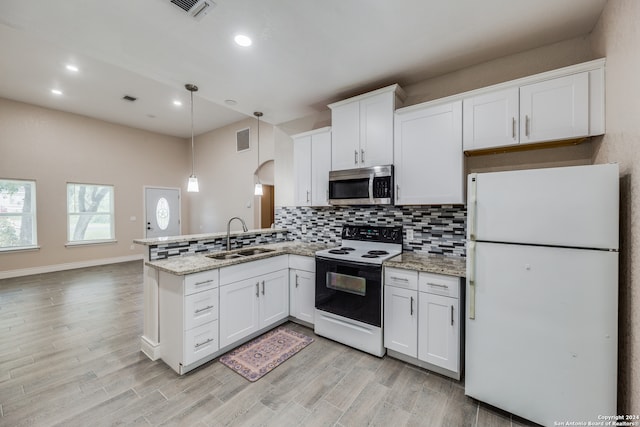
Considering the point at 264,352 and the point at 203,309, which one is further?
the point at 264,352

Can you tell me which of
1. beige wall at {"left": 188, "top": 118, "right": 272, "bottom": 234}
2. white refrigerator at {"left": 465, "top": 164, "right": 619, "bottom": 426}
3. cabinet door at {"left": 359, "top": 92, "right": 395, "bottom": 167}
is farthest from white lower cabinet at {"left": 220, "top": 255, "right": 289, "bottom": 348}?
beige wall at {"left": 188, "top": 118, "right": 272, "bottom": 234}

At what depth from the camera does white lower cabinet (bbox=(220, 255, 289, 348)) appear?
7.92 ft

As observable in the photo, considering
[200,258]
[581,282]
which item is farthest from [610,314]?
[200,258]

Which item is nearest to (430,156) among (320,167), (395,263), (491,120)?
(491,120)

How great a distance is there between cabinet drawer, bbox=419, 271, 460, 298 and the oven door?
1.21 feet

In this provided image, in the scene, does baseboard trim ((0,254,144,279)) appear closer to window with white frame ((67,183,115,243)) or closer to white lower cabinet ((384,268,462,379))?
window with white frame ((67,183,115,243))

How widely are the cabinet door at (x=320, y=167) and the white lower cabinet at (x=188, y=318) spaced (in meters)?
1.54

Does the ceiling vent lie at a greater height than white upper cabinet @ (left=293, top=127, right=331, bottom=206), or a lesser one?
greater

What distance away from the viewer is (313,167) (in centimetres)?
331

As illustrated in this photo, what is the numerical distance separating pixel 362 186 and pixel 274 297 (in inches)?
62.9

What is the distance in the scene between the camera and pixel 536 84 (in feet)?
6.52

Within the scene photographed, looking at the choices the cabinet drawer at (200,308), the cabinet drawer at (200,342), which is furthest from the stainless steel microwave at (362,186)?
the cabinet drawer at (200,342)

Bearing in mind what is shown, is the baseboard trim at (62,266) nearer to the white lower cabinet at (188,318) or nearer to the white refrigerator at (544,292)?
the white lower cabinet at (188,318)

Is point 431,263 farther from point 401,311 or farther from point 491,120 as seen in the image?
point 491,120
